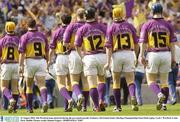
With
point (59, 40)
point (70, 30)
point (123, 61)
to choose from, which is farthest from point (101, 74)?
point (59, 40)

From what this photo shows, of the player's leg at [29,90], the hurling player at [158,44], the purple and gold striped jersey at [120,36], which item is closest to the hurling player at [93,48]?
the purple and gold striped jersey at [120,36]

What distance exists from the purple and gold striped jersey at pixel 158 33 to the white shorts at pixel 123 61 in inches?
19.7

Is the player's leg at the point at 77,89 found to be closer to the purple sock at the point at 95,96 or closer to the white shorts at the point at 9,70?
the purple sock at the point at 95,96

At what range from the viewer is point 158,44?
22141 mm

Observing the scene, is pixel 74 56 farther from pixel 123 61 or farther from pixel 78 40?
pixel 123 61

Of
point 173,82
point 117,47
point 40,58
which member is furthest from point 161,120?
point 173,82

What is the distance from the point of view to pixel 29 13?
36500 mm

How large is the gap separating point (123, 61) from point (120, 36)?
0.64 metres

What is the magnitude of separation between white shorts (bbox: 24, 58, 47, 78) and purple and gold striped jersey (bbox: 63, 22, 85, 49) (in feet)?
3.20

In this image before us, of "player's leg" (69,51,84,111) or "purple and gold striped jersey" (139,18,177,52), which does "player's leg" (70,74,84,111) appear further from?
"purple and gold striped jersey" (139,18,177,52)

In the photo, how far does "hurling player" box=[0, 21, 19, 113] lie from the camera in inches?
975

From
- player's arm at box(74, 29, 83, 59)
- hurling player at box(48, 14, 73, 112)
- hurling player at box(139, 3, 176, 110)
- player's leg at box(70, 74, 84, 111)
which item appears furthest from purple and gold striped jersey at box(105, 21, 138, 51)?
hurling player at box(48, 14, 73, 112)

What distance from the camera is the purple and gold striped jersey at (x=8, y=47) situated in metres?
24.8

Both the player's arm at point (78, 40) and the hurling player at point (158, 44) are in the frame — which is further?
the player's arm at point (78, 40)
